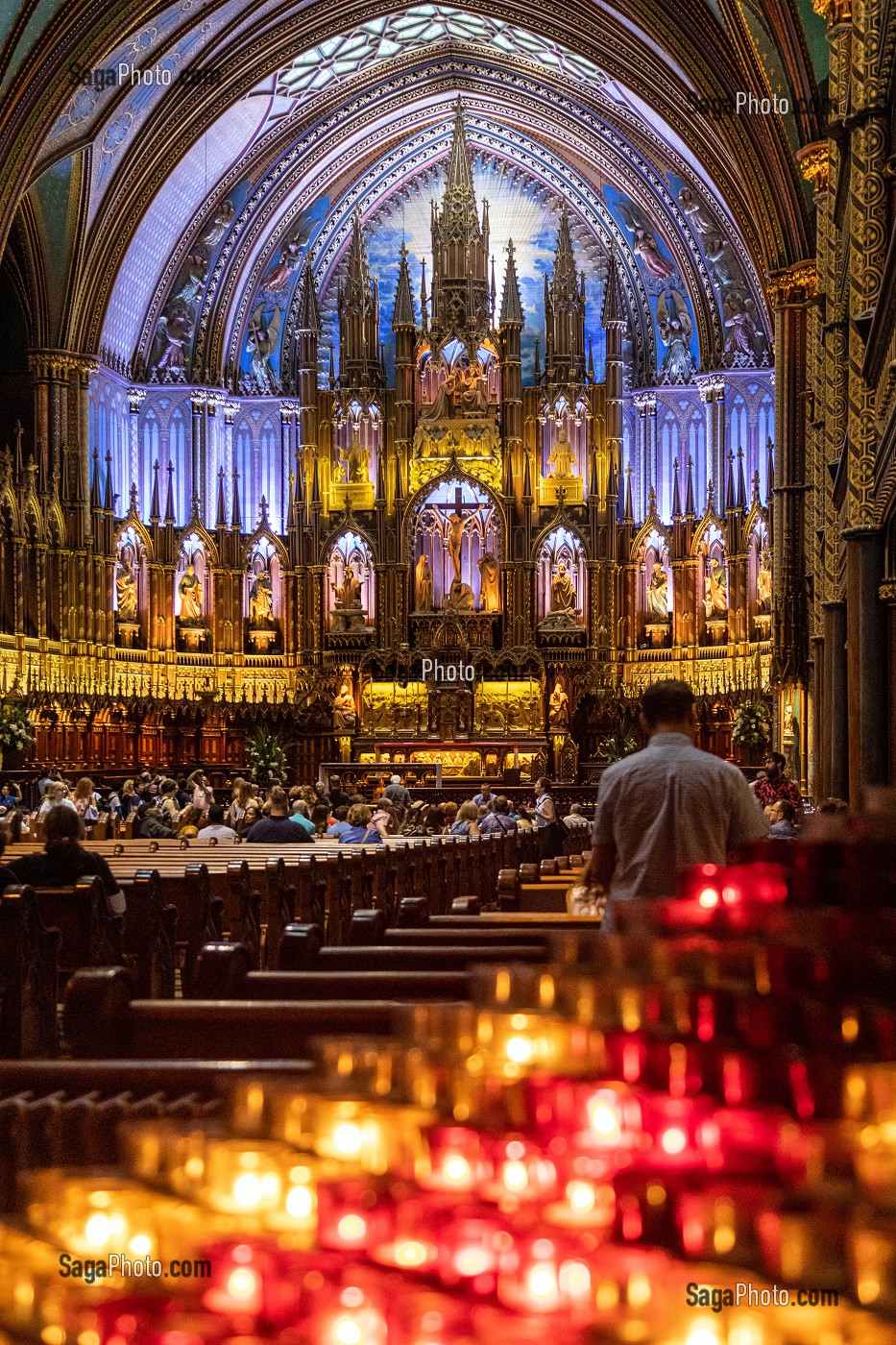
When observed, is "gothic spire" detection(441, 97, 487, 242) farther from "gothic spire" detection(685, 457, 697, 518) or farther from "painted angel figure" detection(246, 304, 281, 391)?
"gothic spire" detection(685, 457, 697, 518)

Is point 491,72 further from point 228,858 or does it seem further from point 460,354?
point 228,858

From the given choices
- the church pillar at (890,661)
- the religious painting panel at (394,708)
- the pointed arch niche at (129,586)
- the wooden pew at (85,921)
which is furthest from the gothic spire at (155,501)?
the wooden pew at (85,921)

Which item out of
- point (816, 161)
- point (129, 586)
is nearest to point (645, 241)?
point (129, 586)

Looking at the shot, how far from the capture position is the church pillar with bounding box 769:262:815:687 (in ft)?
80.3

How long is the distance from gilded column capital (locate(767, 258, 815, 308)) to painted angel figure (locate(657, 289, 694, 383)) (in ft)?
30.7

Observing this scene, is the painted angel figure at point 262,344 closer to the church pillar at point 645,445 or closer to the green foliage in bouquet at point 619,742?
the church pillar at point 645,445

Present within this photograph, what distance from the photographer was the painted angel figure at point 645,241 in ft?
115

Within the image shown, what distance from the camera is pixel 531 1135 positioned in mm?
2035

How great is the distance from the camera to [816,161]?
2038cm

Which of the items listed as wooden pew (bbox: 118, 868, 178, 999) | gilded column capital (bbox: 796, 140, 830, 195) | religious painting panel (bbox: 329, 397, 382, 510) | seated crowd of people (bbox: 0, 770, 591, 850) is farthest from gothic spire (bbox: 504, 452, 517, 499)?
wooden pew (bbox: 118, 868, 178, 999)

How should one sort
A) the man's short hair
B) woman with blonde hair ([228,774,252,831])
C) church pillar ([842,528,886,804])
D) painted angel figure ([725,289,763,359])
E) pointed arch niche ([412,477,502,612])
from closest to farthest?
the man's short hair → church pillar ([842,528,886,804]) → woman with blonde hair ([228,774,252,831]) → painted angel figure ([725,289,763,359]) → pointed arch niche ([412,477,502,612])

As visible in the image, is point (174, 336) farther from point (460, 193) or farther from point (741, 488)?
point (741, 488)

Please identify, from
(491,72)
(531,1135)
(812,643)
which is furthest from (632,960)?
(491,72)

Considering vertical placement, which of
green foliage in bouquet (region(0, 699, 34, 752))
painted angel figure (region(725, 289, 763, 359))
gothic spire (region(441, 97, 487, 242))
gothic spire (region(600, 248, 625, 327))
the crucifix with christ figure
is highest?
gothic spire (region(441, 97, 487, 242))
